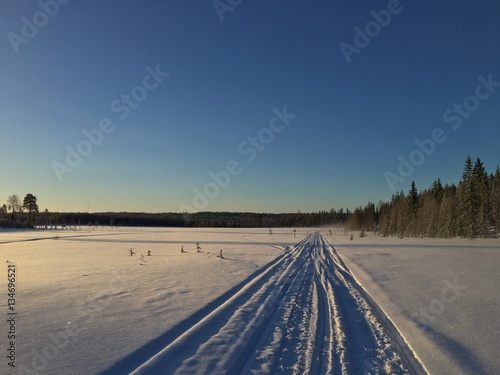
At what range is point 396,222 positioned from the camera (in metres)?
75.2

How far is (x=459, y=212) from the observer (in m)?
52.6

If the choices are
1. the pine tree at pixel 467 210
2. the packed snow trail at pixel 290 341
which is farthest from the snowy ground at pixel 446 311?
the pine tree at pixel 467 210

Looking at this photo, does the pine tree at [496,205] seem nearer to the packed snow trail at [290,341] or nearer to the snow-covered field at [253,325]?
the snow-covered field at [253,325]

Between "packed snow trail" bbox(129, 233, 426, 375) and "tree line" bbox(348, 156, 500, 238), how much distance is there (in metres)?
47.9

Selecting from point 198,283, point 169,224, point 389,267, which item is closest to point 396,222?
point 389,267

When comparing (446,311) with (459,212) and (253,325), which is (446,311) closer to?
(253,325)

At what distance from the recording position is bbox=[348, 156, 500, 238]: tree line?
49531mm

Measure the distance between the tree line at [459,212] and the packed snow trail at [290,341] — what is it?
4791cm

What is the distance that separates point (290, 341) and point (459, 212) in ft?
181

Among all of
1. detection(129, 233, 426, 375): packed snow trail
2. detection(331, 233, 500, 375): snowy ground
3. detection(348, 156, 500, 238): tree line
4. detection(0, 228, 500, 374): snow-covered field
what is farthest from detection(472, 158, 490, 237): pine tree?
detection(129, 233, 426, 375): packed snow trail

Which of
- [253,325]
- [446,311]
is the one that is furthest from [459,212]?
[253,325]

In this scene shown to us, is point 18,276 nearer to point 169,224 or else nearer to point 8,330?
point 8,330

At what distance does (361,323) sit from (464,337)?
1.94 meters

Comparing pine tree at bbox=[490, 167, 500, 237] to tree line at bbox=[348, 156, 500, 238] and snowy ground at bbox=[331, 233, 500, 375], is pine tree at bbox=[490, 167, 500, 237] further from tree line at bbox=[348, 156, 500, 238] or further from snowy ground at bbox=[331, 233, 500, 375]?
snowy ground at bbox=[331, 233, 500, 375]
